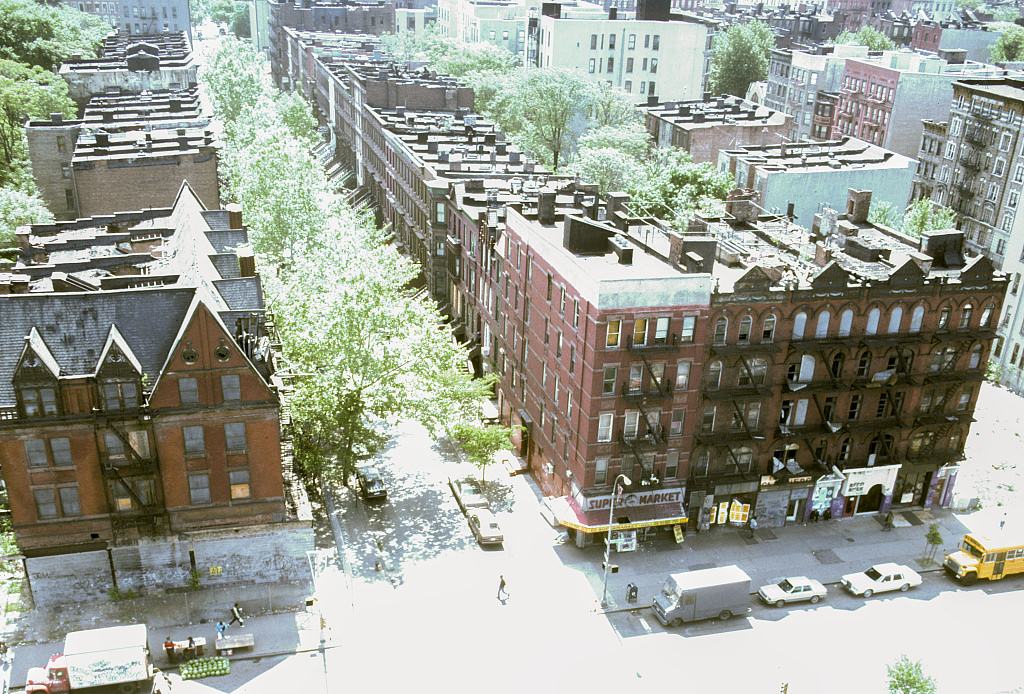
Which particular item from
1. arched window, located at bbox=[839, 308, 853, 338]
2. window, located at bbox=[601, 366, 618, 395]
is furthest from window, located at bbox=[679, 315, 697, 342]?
arched window, located at bbox=[839, 308, 853, 338]

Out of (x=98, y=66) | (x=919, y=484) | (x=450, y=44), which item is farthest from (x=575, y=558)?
(x=450, y=44)

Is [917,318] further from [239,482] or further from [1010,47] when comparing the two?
[1010,47]

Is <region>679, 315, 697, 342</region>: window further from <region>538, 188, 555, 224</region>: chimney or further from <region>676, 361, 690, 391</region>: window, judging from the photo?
<region>538, 188, 555, 224</region>: chimney

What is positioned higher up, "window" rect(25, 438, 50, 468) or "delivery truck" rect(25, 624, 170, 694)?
"window" rect(25, 438, 50, 468)

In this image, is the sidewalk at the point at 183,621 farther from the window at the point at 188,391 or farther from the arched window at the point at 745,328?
the arched window at the point at 745,328

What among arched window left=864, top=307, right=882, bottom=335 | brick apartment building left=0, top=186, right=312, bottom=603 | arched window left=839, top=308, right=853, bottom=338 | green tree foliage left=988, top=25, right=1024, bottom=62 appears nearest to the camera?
brick apartment building left=0, top=186, right=312, bottom=603

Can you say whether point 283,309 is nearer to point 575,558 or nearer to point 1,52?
point 575,558
